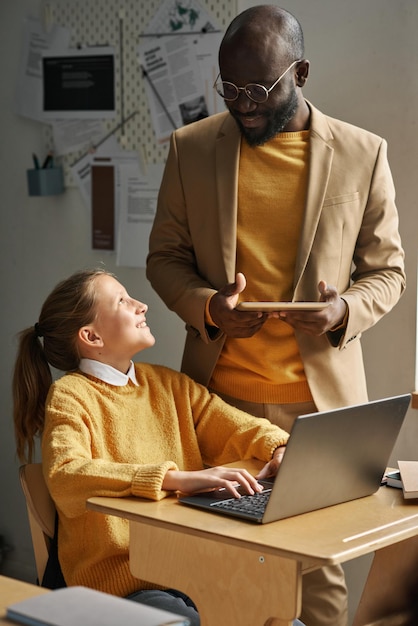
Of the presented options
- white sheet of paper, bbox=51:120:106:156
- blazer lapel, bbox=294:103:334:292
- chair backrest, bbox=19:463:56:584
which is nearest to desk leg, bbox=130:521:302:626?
chair backrest, bbox=19:463:56:584

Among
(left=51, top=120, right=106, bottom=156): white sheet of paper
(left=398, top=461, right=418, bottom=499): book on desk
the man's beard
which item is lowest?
(left=398, top=461, right=418, bottom=499): book on desk

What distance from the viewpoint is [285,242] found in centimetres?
239

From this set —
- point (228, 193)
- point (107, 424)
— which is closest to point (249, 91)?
point (228, 193)

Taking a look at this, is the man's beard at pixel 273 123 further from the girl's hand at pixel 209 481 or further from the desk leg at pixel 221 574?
the desk leg at pixel 221 574

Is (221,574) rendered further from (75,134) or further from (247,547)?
(75,134)

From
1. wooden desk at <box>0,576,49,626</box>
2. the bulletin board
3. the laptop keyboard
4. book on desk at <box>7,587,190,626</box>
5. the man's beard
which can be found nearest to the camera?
book on desk at <box>7,587,190,626</box>

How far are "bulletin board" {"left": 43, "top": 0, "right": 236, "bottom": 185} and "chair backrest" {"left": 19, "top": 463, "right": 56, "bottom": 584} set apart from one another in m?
1.51

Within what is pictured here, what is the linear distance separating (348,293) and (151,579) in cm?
87

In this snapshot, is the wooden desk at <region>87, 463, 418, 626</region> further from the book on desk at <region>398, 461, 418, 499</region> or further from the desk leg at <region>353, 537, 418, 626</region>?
the desk leg at <region>353, 537, 418, 626</region>

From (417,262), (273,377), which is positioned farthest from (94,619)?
(417,262)

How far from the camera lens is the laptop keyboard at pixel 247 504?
5.78 ft

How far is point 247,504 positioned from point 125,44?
1.98 meters

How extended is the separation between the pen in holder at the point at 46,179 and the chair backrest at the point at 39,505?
167 cm

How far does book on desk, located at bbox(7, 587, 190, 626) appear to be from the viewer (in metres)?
1.13
